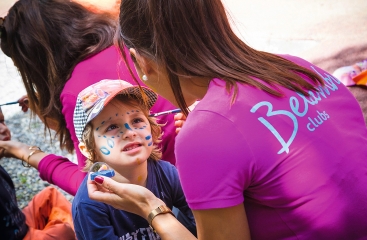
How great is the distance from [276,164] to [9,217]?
1098mm

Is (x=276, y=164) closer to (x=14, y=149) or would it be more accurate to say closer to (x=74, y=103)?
(x=74, y=103)

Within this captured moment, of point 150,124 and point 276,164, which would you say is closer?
point 276,164

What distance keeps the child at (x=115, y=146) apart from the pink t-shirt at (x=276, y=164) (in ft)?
1.24

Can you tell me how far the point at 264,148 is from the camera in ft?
3.20

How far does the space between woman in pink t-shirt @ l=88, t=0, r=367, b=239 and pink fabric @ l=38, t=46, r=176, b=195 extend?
539mm

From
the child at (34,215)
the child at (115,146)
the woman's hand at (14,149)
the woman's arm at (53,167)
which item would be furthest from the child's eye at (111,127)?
the woman's hand at (14,149)

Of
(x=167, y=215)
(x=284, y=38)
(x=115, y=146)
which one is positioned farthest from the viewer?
(x=284, y=38)

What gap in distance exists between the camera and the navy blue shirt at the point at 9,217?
63.5 inches

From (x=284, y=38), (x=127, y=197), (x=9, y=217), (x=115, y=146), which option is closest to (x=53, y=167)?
(x=9, y=217)

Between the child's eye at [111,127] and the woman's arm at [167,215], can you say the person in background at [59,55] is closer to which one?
the child's eye at [111,127]

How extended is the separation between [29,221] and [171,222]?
97 cm

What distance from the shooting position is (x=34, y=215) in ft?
6.47

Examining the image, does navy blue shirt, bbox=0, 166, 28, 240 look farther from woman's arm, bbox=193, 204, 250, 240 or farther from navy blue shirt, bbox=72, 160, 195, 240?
woman's arm, bbox=193, 204, 250, 240

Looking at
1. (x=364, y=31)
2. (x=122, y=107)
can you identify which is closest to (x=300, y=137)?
(x=122, y=107)
